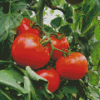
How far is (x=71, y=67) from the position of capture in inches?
23.0

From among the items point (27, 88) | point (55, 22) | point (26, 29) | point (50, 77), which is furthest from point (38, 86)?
point (55, 22)

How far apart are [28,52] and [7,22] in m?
0.11

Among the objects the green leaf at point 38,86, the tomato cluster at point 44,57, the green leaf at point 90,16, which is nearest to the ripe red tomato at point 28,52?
the tomato cluster at point 44,57

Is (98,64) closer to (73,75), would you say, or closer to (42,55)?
(73,75)

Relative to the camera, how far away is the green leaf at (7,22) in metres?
0.49

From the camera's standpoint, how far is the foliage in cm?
41

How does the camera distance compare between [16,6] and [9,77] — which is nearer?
[9,77]

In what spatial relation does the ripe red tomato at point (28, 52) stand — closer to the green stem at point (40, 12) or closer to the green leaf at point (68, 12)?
the green stem at point (40, 12)

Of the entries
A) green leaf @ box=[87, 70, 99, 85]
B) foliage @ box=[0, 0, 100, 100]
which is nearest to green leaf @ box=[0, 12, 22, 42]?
foliage @ box=[0, 0, 100, 100]

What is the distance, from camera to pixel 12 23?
1.67 feet

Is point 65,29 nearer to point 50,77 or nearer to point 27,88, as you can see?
point 50,77

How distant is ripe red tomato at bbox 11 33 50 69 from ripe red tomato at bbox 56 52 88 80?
7 cm

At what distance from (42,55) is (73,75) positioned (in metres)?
0.14

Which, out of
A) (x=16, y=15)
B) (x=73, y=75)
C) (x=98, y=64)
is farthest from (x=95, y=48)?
(x=16, y=15)
